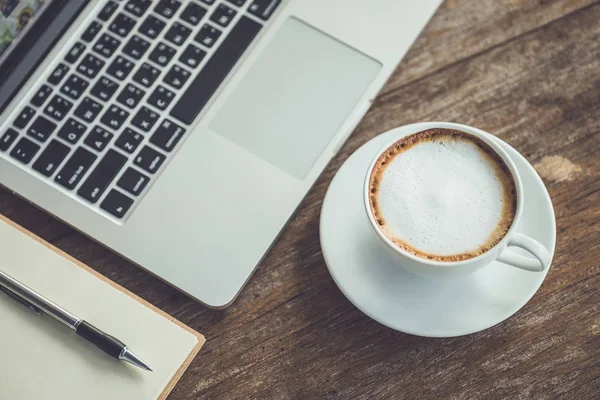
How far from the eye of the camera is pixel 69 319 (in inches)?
25.4

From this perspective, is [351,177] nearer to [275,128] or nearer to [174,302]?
[275,128]

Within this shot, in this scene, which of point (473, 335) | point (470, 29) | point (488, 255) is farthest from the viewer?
point (470, 29)

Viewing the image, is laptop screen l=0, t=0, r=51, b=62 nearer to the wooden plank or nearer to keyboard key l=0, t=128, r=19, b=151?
keyboard key l=0, t=128, r=19, b=151

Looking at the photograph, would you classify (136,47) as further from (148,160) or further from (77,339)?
(77,339)

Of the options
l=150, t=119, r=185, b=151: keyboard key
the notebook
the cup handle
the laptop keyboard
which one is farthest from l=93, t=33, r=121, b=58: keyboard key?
the cup handle

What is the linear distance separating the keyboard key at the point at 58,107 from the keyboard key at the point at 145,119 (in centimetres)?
7

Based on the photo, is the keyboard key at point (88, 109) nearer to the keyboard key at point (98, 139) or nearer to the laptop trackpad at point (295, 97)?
the keyboard key at point (98, 139)

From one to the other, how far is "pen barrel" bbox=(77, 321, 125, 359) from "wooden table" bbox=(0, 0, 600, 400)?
3.0 inches

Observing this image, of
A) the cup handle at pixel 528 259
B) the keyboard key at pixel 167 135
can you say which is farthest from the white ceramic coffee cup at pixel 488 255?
the keyboard key at pixel 167 135

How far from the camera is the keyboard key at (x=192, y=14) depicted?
29.1 inches

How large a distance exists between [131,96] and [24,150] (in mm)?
123

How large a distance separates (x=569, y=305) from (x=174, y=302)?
0.40m

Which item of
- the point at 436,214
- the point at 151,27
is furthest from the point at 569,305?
the point at 151,27

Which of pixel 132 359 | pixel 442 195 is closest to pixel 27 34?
pixel 132 359
